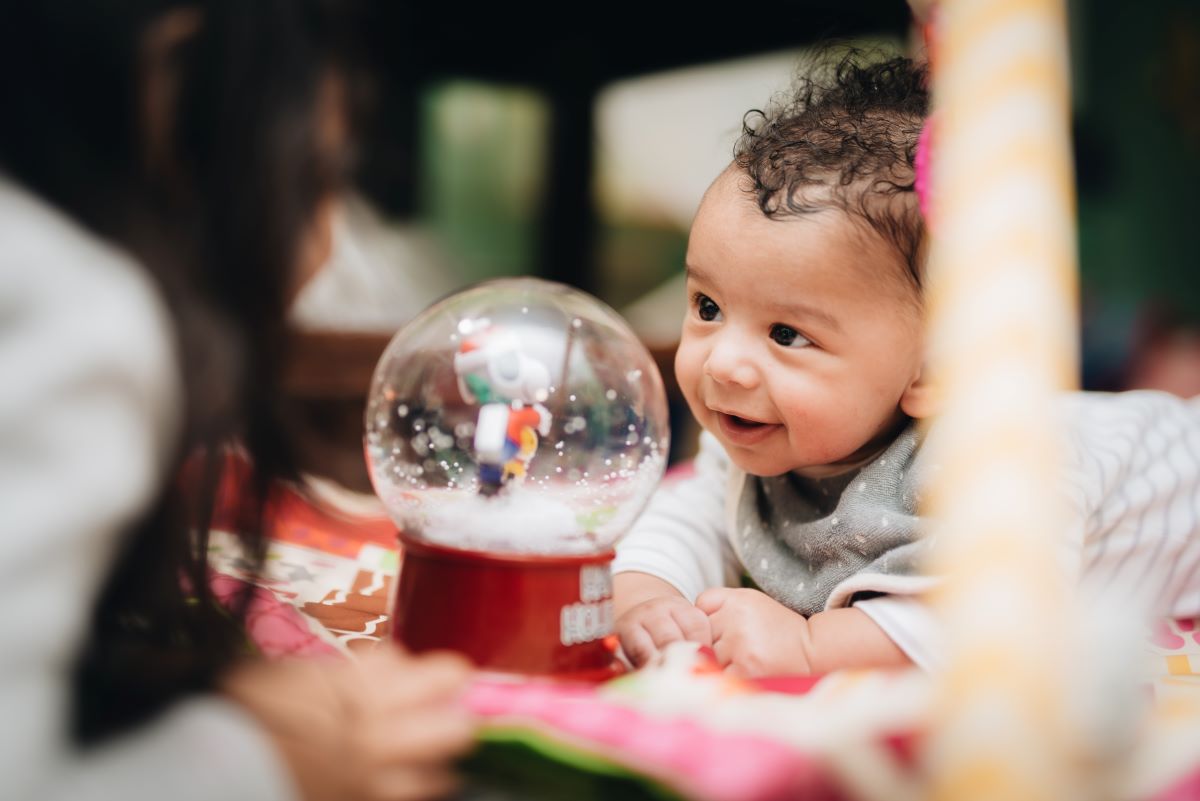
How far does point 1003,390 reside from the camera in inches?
17.1

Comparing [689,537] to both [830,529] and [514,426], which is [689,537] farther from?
[514,426]

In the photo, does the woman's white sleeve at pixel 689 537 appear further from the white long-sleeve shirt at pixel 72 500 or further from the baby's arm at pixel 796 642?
the white long-sleeve shirt at pixel 72 500

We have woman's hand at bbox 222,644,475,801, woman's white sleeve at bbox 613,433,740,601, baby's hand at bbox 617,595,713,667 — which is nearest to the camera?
woman's hand at bbox 222,644,475,801

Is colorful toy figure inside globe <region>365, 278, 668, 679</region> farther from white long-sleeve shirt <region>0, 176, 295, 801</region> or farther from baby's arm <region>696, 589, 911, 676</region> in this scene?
white long-sleeve shirt <region>0, 176, 295, 801</region>

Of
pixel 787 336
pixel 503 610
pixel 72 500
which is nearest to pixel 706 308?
pixel 787 336

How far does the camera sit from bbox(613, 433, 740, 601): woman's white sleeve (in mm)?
939

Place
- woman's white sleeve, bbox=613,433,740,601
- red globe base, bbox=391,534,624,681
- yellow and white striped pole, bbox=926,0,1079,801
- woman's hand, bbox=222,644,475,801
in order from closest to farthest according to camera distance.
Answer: yellow and white striped pole, bbox=926,0,1079,801
woman's hand, bbox=222,644,475,801
red globe base, bbox=391,534,624,681
woman's white sleeve, bbox=613,433,740,601

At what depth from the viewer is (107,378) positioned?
0.49 m

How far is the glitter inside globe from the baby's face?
87mm

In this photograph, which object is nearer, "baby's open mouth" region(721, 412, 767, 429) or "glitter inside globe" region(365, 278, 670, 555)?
"glitter inside globe" region(365, 278, 670, 555)

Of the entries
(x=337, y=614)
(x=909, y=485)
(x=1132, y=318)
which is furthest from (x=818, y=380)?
(x=1132, y=318)

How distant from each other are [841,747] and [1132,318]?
2972 millimetres

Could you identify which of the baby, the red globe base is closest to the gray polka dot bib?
the baby

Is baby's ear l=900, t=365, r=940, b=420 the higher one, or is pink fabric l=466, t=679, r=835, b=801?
baby's ear l=900, t=365, r=940, b=420
